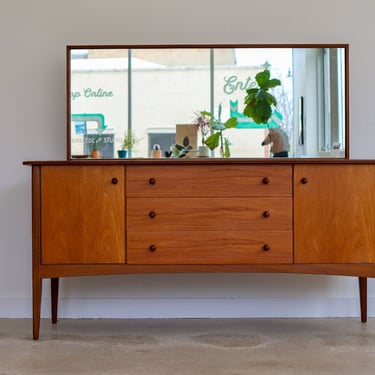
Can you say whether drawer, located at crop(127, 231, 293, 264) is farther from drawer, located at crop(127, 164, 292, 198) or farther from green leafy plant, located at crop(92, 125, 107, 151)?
green leafy plant, located at crop(92, 125, 107, 151)

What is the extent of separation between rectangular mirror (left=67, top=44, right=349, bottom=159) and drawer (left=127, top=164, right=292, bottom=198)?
378 millimetres

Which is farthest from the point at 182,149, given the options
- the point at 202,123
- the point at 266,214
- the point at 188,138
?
the point at 266,214

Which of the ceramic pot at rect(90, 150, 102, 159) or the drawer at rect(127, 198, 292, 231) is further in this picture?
the ceramic pot at rect(90, 150, 102, 159)

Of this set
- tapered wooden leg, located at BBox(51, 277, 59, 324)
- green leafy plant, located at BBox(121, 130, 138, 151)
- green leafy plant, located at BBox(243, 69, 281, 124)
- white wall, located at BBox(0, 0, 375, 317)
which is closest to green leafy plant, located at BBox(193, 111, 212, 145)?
green leafy plant, located at BBox(243, 69, 281, 124)

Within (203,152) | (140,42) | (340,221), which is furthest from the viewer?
(140,42)

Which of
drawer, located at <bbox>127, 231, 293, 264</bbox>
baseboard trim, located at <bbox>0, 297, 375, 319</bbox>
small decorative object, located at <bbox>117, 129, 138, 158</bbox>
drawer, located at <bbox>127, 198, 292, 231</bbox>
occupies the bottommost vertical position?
baseboard trim, located at <bbox>0, 297, 375, 319</bbox>

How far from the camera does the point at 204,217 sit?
288 centimetres

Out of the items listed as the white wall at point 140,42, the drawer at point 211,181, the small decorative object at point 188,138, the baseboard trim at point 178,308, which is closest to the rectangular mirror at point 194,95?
the small decorative object at point 188,138

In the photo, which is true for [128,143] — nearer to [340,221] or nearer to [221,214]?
[221,214]

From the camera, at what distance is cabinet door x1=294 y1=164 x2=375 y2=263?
113 inches

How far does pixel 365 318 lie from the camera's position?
3287 mm

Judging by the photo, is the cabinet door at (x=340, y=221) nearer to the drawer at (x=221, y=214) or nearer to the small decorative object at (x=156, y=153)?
the drawer at (x=221, y=214)

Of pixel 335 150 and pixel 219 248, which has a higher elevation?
pixel 335 150

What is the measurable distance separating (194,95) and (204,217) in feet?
2.36
